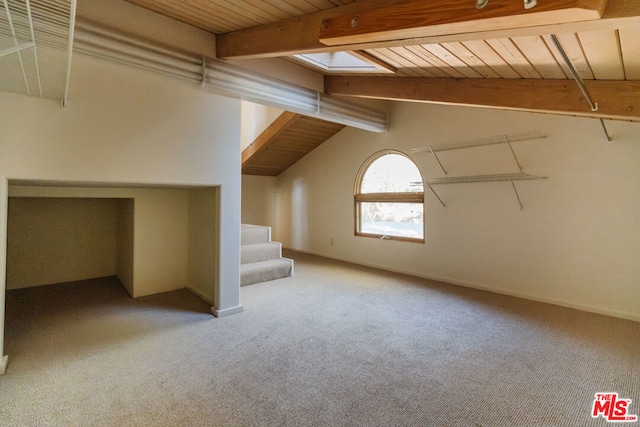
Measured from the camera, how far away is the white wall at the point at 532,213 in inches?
124

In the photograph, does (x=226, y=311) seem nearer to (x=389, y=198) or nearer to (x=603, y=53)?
(x=389, y=198)

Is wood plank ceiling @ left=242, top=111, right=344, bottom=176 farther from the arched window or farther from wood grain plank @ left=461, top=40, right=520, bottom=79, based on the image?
wood grain plank @ left=461, top=40, right=520, bottom=79

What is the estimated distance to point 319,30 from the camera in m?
2.06

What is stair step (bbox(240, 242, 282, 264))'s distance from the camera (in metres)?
4.69

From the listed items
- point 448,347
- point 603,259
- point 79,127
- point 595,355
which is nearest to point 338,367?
point 448,347

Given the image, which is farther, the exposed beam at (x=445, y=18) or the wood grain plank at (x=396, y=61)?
the wood grain plank at (x=396, y=61)

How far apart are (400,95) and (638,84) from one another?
1.83 meters

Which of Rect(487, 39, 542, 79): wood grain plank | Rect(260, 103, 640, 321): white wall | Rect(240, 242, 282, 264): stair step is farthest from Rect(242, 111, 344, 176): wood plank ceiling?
Rect(487, 39, 542, 79): wood grain plank

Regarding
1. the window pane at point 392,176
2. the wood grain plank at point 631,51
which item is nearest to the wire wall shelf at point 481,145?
the window pane at point 392,176

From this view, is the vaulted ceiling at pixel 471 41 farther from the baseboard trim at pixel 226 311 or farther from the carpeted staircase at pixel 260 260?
the carpeted staircase at pixel 260 260

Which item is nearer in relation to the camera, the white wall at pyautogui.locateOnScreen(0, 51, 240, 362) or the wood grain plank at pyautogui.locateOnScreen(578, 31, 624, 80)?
the wood grain plank at pyautogui.locateOnScreen(578, 31, 624, 80)

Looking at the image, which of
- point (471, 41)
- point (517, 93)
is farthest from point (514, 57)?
point (517, 93)

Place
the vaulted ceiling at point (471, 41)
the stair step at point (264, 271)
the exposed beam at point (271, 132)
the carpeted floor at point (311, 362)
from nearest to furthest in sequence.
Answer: the vaulted ceiling at point (471, 41)
the carpeted floor at point (311, 362)
the stair step at point (264, 271)
the exposed beam at point (271, 132)

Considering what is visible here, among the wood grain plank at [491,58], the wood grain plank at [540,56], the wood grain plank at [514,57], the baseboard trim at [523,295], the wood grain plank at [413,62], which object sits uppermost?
the wood grain plank at [413,62]
